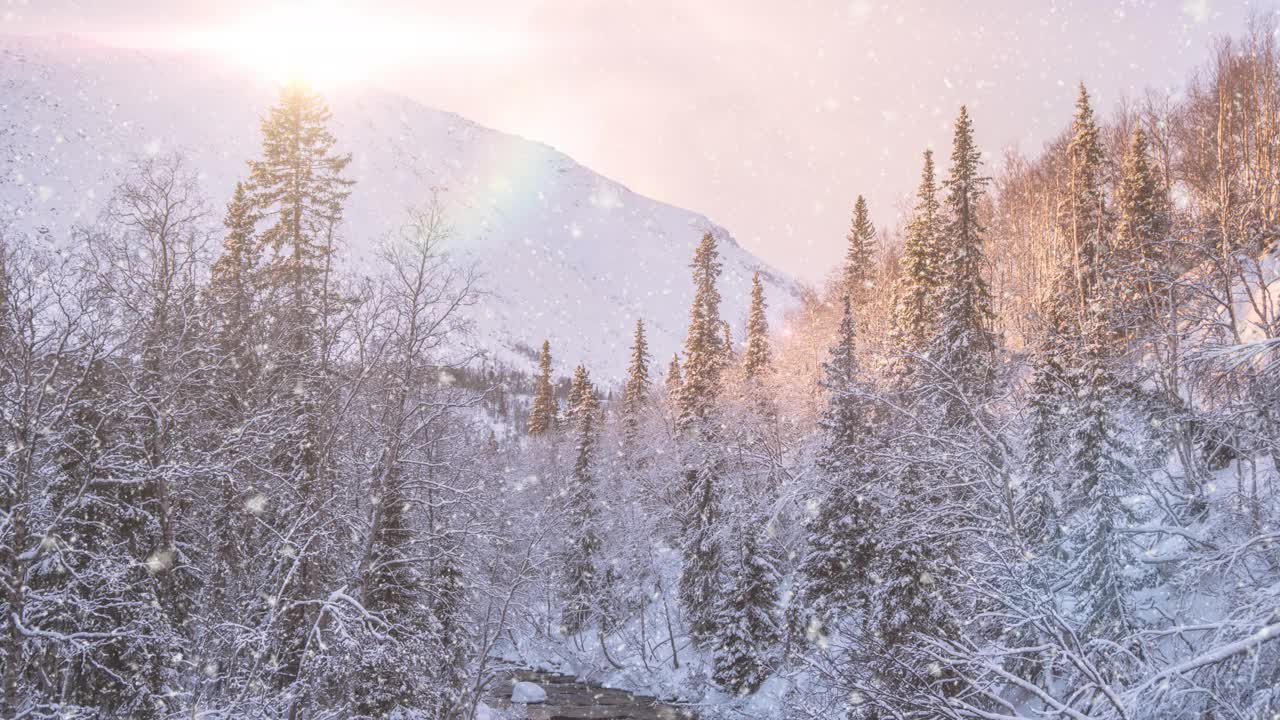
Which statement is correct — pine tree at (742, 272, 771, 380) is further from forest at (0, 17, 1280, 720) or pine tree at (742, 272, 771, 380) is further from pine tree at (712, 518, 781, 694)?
pine tree at (712, 518, 781, 694)

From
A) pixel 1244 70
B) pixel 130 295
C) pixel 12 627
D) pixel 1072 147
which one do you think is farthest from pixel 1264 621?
pixel 1072 147

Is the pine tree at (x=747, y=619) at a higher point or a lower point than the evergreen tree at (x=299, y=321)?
lower

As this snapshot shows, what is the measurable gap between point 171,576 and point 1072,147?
39.1 m

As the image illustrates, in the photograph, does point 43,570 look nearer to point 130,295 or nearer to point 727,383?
point 130,295

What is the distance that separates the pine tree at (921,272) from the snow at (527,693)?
24335 millimetres

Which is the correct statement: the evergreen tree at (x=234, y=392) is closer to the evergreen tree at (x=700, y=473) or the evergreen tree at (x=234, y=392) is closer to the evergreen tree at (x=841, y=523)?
the evergreen tree at (x=841, y=523)

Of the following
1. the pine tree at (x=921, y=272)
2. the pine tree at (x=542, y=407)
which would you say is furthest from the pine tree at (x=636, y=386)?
the pine tree at (x=921, y=272)

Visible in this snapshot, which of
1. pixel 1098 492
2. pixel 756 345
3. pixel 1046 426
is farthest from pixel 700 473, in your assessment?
pixel 756 345

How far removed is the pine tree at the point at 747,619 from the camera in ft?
99.4

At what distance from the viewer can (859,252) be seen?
5291cm

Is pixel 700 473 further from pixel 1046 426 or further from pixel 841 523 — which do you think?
pixel 1046 426

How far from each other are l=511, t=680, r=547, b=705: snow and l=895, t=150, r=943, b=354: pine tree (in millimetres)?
24335

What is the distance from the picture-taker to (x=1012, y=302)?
4750cm

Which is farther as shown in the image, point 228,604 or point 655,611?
point 655,611
